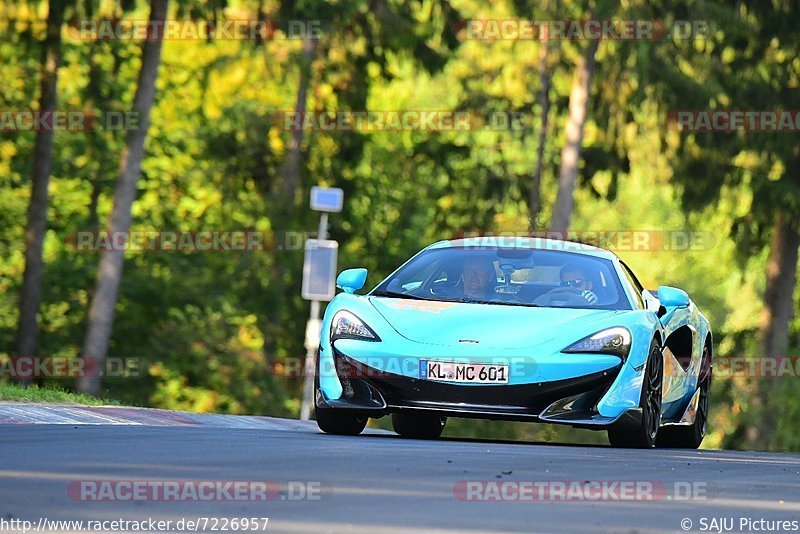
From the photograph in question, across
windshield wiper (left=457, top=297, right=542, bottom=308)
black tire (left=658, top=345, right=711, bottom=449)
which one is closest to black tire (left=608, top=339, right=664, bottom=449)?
windshield wiper (left=457, top=297, right=542, bottom=308)

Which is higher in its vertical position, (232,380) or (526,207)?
(526,207)

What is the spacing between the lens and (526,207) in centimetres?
4072

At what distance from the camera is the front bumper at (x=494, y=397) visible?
12289 mm

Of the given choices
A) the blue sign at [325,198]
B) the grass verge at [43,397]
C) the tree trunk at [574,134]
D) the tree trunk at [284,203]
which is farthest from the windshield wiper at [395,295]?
the tree trunk at [284,203]

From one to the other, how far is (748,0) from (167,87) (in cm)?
1384

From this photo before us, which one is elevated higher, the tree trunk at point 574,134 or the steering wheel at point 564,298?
the tree trunk at point 574,134

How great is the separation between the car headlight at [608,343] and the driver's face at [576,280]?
38.5 inches

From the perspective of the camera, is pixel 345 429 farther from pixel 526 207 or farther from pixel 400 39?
pixel 526 207

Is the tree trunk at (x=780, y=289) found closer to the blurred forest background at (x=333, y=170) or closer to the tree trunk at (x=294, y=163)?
the blurred forest background at (x=333, y=170)

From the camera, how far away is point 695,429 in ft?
52.1

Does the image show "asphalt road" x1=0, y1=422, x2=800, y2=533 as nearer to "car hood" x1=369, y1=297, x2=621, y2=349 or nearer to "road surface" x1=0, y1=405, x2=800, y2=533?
"road surface" x1=0, y1=405, x2=800, y2=533

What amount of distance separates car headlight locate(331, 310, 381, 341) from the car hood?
16 centimetres

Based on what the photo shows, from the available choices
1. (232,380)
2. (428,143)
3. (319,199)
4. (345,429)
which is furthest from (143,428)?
(428,143)

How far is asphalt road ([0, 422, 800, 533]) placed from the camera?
24.8ft
